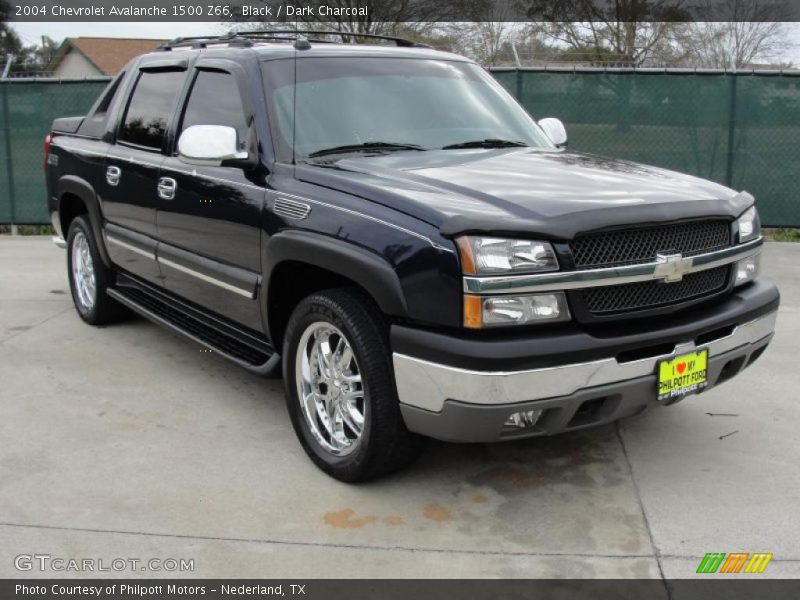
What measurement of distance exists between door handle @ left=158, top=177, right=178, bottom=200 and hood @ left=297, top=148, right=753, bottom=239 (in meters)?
1.14

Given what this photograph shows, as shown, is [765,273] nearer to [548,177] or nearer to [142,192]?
[548,177]

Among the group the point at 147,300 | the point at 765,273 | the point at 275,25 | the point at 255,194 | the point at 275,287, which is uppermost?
the point at 275,25

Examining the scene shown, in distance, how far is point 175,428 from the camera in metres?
4.36

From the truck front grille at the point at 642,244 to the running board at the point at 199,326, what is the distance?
1643 mm

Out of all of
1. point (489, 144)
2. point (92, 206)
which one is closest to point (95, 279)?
point (92, 206)

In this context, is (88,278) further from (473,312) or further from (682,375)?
(682,375)

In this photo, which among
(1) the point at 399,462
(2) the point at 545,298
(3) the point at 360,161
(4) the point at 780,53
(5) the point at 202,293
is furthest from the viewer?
(4) the point at 780,53

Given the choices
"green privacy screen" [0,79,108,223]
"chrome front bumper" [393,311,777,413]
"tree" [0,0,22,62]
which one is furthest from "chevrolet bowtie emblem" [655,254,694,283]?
"tree" [0,0,22,62]

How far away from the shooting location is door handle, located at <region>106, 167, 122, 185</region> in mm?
5410

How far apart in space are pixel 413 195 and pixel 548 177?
699mm

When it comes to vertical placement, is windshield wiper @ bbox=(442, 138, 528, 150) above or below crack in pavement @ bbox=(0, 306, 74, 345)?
above

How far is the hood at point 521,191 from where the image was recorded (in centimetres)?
314

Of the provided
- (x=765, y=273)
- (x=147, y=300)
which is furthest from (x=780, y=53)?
(x=147, y=300)

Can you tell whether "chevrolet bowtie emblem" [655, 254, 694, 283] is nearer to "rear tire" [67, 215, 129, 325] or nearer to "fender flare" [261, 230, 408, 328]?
"fender flare" [261, 230, 408, 328]
